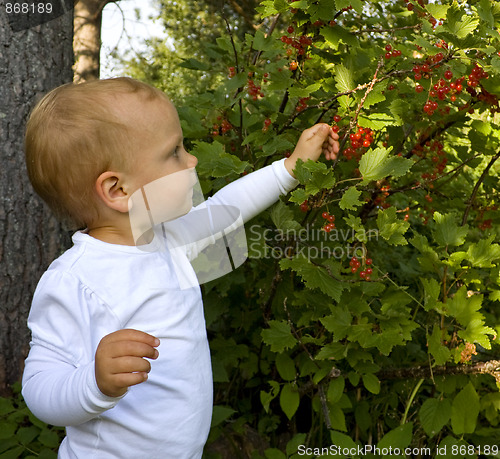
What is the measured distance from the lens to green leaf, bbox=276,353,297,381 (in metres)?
2.30

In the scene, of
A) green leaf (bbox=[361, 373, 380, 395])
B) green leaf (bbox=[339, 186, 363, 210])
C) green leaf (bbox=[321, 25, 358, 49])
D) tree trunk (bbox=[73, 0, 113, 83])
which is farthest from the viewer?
tree trunk (bbox=[73, 0, 113, 83])

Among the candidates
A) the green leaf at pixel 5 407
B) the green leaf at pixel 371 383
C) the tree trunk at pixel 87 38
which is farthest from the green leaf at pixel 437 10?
the tree trunk at pixel 87 38

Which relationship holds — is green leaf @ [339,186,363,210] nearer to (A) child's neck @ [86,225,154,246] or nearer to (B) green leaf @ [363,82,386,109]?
(B) green leaf @ [363,82,386,109]

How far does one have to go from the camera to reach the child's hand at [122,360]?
1.12 metres

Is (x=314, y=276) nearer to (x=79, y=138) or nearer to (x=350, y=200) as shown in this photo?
(x=350, y=200)

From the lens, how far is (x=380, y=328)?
2010 mm

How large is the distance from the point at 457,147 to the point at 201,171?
137 cm

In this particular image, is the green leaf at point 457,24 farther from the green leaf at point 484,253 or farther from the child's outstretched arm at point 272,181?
the green leaf at point 484,253

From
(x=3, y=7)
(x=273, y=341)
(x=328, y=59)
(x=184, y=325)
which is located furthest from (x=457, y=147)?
(x=3, y=7)

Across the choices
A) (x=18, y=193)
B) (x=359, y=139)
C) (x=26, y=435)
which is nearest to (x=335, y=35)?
(x=359, y=139)

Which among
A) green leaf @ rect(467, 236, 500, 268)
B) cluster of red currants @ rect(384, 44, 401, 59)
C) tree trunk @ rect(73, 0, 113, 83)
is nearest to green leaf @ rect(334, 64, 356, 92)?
cluster of red currants @ rect(384, 44, 401, 59)

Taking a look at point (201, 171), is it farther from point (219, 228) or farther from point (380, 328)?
point (380, 328)

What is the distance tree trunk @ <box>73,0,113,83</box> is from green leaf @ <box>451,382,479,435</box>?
18.0 feet

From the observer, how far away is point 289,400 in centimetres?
228
